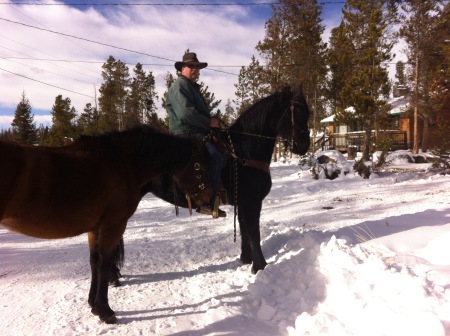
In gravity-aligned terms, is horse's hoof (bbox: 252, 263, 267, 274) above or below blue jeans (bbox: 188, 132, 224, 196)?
below

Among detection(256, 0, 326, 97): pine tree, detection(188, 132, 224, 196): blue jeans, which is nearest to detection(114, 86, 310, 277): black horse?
detection(188, 132, 224, 196): blue jeans

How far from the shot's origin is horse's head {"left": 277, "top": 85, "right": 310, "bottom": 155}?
4336 mm

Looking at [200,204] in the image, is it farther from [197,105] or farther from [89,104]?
[89,104]

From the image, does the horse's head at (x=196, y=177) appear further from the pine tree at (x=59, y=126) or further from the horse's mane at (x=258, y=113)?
the pine tree at (x=59, y=126)

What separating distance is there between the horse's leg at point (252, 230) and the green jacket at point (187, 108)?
4.15 ft

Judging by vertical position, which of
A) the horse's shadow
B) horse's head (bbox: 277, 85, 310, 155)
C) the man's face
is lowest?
the horse's shadow

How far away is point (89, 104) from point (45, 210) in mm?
40491

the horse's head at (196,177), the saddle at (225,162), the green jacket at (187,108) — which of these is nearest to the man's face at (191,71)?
the green jacket at (187,108)

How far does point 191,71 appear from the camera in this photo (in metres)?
4.36

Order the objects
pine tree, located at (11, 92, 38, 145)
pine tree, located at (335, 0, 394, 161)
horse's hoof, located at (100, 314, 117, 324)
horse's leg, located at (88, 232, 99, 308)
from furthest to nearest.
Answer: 1. pine tree, located at (11, 92, 38, 145)
2. pine tree, located at (335, 0, 394, 161)
3. horse's leg, located at (88, 232, 99, 308)
4. horse's hoof, located at (100, 314, 117, 324)

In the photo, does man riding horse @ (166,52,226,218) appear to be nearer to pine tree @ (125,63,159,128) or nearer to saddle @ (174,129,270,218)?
saddle @ (174,129,270,218)

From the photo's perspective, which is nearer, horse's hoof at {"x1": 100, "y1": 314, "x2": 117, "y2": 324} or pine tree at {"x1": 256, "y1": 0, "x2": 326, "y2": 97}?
horse's hoof at {"x1": 100, "y1": 314, "x2": 117, "y2": 324}

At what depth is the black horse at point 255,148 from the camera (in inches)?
168

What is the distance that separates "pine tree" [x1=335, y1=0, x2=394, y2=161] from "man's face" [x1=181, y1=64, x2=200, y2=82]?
18346 millimetres
